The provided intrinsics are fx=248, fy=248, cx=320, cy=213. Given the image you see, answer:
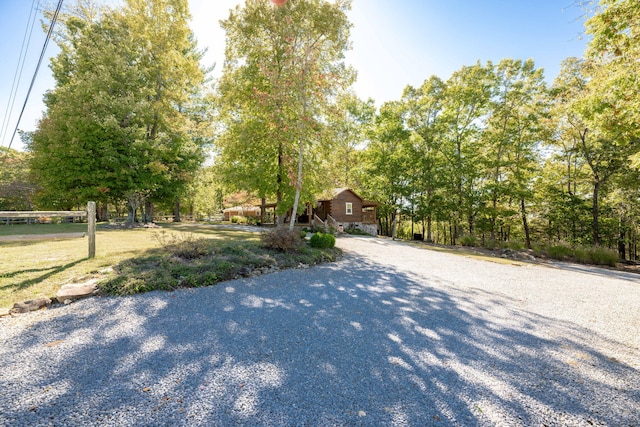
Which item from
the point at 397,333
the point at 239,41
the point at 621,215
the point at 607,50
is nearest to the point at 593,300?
the point at 397,333

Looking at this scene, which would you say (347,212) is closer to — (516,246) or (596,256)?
(516,246)

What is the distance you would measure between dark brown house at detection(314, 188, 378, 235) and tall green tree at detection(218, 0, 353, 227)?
11408mm

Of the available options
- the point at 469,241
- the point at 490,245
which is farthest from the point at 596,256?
the point at 469,241

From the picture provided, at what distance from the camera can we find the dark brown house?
25484 mm

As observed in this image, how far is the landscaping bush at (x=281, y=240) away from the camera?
28.4 ft

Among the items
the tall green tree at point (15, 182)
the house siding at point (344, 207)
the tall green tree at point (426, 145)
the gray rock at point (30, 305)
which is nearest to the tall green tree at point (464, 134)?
the tall green tree at point (426, 145)

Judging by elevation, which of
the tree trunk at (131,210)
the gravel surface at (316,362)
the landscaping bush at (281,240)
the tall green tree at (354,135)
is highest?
the tall green tree at (354,135)

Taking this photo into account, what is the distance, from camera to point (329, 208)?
25.8 metres

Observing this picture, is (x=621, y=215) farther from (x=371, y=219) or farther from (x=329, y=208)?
(x=329, y=208)

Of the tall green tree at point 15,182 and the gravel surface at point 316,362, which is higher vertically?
the tall green tree at point 15,182

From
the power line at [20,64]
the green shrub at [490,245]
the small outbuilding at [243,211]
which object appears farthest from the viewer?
the small outbuilding at [243,211]

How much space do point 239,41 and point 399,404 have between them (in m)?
15.6

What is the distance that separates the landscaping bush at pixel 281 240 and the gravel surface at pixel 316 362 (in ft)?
10.7

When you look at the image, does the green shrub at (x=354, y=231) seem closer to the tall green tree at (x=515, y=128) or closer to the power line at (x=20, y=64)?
the tall green tree at (x=515, y=128)
